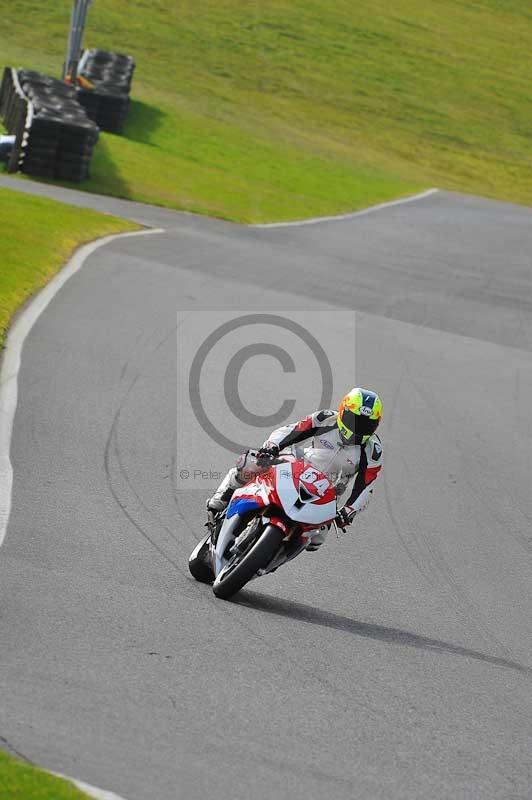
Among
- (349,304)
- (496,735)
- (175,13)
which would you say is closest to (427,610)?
(496,735)

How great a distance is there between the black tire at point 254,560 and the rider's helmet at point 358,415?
931 millimetres

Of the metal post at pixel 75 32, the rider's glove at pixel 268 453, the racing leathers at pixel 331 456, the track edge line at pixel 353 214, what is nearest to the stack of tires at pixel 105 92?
the metal post at pixel 75 32

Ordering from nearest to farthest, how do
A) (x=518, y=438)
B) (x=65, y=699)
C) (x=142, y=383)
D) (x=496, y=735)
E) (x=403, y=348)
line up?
(x=65, y=699) → (x=496, y=735) → (x=142, y=383) → (x=518, y=438) → (x=403, y=348)

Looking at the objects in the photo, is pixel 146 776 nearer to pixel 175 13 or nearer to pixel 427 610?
pixel 427 610

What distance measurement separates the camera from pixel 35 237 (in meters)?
23.7

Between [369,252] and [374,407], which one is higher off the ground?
[374,407]

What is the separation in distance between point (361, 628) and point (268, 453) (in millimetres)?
1425

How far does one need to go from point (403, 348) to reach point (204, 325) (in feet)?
11.5

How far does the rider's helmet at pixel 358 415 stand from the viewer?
945cm

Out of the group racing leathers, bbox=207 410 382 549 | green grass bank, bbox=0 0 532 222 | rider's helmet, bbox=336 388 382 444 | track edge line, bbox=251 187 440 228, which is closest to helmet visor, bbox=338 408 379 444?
rider's helmet, bbox=336 388 382 444

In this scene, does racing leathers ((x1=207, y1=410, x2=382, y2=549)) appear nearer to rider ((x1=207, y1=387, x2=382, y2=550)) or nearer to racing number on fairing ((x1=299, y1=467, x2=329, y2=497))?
rider ((x1=207, y1=387, x2=382, y2=550))

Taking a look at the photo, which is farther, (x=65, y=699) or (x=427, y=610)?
(x=427, y=610)

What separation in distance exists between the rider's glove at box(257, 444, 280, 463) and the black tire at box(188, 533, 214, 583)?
0.74 m

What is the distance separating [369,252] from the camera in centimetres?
3138
